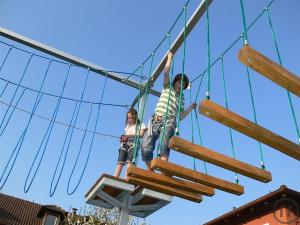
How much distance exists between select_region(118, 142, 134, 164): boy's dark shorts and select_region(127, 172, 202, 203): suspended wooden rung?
1280 mm

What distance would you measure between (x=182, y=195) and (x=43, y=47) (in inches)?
138

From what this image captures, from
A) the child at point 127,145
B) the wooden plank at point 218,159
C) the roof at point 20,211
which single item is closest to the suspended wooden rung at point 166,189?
the wooden plank at point 218,159

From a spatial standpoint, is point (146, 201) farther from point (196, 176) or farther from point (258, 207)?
point (258, 207)

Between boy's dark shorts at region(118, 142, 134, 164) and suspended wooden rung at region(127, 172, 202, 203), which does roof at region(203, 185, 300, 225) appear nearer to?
boy's dark shorts at region(118, 142, 134, 164)

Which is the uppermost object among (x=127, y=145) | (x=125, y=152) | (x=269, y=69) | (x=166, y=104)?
(x=166, y=104)

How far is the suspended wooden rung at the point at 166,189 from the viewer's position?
4.80 meters

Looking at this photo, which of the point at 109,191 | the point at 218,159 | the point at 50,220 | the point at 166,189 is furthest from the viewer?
the point at 50,220

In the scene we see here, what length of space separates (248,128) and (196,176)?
1076 millimetres

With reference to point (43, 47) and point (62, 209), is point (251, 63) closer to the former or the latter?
point (43, 47)

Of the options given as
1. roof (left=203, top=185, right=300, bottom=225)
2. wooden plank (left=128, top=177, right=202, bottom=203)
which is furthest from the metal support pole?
roof (left=203, top=185, right=300, bottom=225)

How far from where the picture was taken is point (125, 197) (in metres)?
6.20

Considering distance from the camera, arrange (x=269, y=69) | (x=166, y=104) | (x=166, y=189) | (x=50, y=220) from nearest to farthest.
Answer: (x=269, y=69) < (x=166, y=189) < (x=166, y=104) < (x=50, y=220)

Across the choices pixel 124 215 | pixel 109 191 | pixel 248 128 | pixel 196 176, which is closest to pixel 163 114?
pixel 196 176

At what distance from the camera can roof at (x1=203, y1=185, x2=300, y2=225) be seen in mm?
15414
